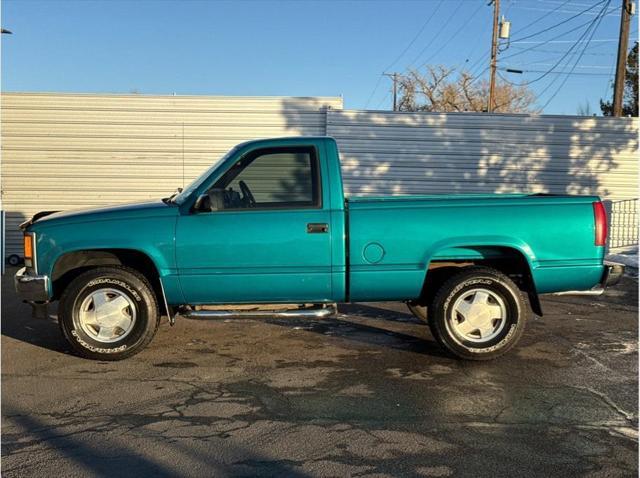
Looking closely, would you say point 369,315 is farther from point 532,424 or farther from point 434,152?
point 434,152

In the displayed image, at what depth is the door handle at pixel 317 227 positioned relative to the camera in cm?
519

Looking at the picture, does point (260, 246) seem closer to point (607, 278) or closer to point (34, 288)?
point (34, 288)

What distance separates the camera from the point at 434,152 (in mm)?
12805

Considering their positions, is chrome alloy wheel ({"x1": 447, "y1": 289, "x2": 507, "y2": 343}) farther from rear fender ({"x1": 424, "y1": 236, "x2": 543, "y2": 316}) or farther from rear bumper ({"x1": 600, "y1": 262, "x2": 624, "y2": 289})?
rear bumper ({"x1": 600, "y1": 262, "x2": 624, "y2": 289})

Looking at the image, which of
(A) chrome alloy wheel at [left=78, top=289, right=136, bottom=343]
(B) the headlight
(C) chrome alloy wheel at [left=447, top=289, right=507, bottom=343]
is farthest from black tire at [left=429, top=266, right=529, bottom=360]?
(B) the headlight

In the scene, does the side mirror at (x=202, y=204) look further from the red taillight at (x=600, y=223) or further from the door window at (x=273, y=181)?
the red taillight at (x=600, y=223)

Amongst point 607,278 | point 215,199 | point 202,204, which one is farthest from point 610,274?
point 202,204

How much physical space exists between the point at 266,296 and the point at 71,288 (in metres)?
1.83

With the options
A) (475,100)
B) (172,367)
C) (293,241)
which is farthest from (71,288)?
(475,100)

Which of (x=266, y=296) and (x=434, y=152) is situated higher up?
(x=434, y=152)

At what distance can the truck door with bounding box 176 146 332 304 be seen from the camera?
5.20 meters

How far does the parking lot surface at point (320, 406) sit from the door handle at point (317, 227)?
1.25 meters

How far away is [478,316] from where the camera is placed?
535 cm

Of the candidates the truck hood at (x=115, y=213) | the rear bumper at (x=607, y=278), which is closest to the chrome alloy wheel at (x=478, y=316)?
the rear bumper at (x=607, y=278)
